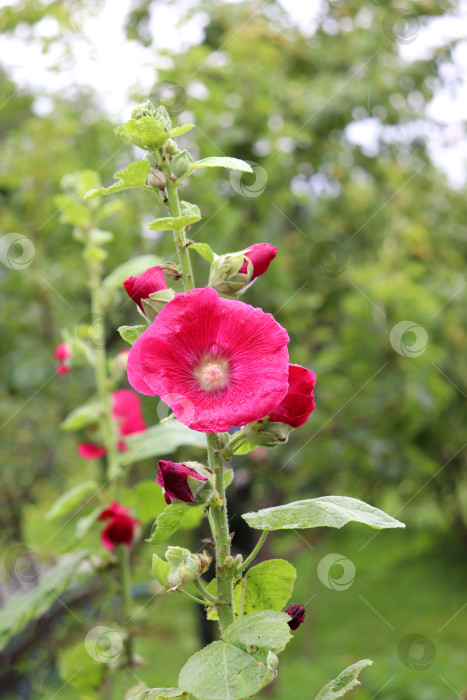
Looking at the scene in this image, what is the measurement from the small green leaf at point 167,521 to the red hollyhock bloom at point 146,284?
232mm

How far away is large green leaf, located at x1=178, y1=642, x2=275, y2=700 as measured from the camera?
24.4 inches

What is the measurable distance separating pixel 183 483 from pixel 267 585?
185 millimetres

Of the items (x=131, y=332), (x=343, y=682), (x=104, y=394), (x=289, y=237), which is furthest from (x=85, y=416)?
(x=289, y=237)

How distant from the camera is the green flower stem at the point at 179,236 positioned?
0.81 m

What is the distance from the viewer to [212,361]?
79cm

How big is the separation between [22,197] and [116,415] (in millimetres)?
1505

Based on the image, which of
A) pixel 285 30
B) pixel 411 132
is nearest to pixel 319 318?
pixel 411 132

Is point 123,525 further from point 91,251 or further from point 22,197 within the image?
point 22,197

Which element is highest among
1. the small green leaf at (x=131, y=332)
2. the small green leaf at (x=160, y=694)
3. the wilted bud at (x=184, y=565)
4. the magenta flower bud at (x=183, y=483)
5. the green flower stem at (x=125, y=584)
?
the small green leaf at (x=131, y=332)

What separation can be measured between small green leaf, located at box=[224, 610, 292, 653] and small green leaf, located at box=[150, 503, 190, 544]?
0.38 ft

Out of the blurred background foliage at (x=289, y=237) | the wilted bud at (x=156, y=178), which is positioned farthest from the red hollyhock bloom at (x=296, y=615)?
the blurred background foliage at (x=289, y=237)

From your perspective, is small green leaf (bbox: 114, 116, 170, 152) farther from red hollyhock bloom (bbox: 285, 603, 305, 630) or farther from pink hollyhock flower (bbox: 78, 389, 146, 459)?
pink hollyhock flower (bbox: 78, 389, 146, 459)

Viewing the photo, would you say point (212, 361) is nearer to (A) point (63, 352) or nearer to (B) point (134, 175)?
(B) point (134, 175)

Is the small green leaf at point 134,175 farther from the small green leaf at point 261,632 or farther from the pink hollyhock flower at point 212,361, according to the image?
the small green leaf at point 261,632
